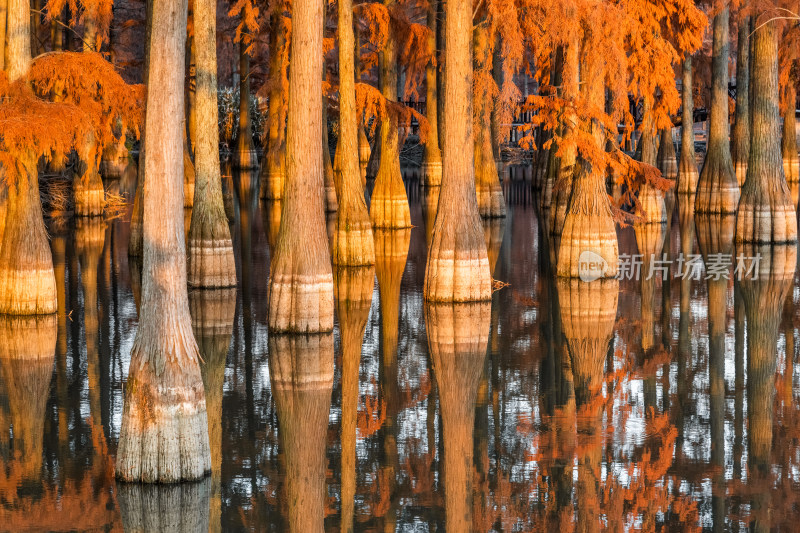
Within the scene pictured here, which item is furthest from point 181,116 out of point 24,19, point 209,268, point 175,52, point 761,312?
point 761,312

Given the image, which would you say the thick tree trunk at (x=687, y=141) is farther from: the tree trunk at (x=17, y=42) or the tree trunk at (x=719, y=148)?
A: the tree trunk at (x=17, y=42)

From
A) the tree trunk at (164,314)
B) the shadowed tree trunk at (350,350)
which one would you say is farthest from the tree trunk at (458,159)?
the tree trunk at (164,314)

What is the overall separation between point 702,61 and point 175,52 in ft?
125

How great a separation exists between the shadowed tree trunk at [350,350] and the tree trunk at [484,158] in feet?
25.8

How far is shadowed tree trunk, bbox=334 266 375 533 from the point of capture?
9383 mm

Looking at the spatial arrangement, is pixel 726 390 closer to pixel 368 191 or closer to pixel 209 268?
pixel 209 268

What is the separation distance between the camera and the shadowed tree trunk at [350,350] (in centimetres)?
938

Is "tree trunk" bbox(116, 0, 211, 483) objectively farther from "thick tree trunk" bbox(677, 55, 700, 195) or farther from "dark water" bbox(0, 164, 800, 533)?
"thick tree trunk" bbox(677, 55, 700, 195)

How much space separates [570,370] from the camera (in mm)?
13758

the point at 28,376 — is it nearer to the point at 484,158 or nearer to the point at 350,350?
the point at 350,350

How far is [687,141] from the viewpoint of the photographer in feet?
116

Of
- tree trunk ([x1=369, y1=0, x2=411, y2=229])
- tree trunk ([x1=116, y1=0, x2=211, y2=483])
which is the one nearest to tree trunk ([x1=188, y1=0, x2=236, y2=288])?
tree trunk ([x1=369, y1=0, x2=411, y2=229])

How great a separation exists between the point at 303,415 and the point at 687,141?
26347 millimetres

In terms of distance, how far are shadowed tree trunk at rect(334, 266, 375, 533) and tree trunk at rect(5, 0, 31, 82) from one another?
563 cm
